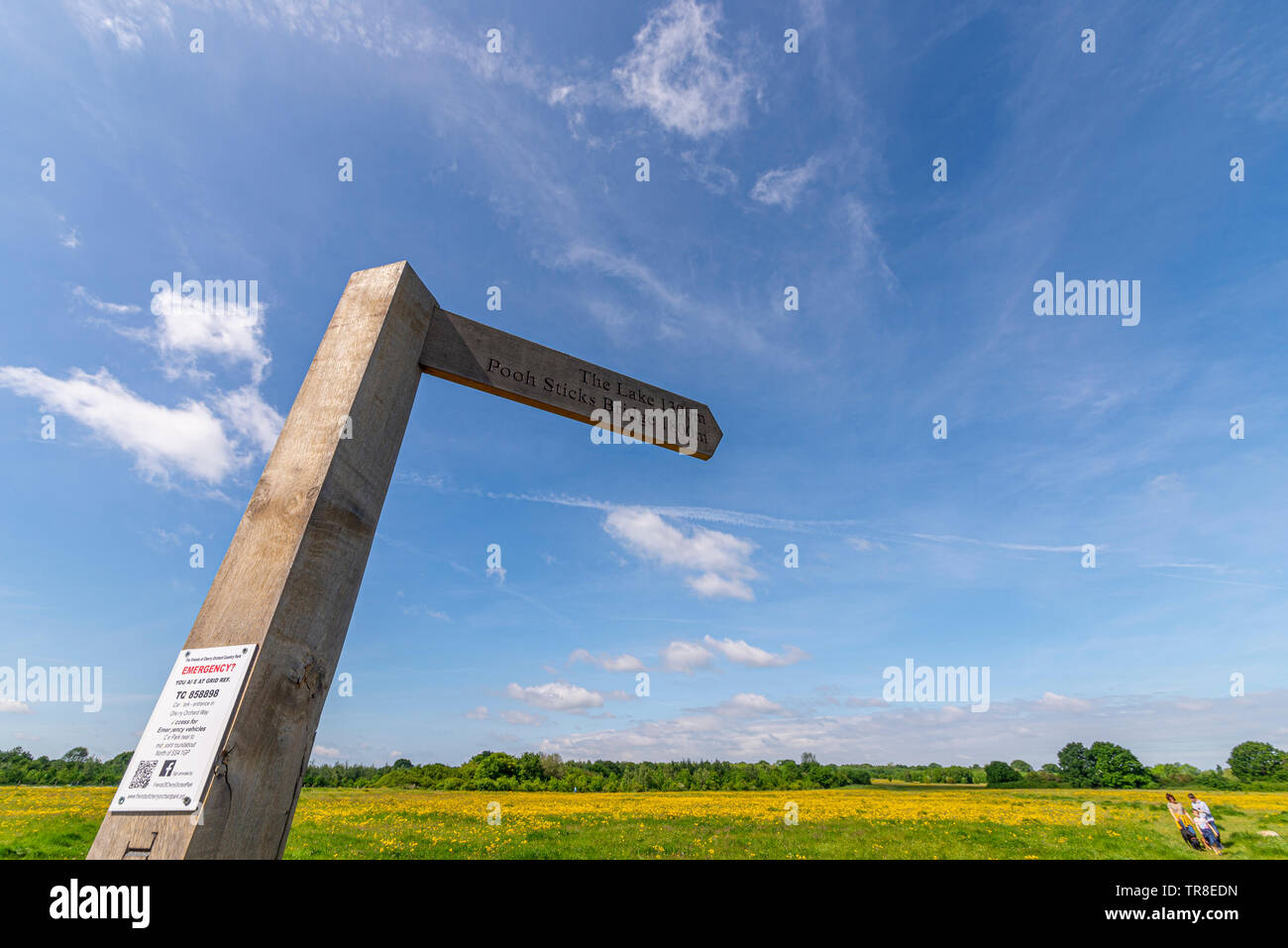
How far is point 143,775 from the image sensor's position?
1.65m

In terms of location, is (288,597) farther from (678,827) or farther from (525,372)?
(678,827)

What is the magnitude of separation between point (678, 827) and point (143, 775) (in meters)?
14.2

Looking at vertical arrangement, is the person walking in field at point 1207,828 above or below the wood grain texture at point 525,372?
below

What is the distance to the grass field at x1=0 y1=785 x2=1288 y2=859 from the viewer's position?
34.0 ft

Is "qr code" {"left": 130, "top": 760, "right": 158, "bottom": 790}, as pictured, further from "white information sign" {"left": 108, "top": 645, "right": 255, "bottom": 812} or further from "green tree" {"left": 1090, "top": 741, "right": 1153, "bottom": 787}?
"green tree" {"left": 1090, "top": 741, "right": 1153, "bottom": 787}

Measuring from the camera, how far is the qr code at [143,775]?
5.35 ft

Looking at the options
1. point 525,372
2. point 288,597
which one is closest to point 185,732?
point 288,597

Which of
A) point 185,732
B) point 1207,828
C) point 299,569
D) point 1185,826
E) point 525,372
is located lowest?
point 1185,826

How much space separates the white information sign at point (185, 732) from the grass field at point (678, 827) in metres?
9.36

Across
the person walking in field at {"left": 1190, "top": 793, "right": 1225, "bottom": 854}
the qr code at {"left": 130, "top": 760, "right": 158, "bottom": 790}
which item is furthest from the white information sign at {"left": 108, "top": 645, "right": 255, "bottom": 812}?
the person walking in field at {"left": 1190, "top": 793, "right": 1225, "bottom": 854}

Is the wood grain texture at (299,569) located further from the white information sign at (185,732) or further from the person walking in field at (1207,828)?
the person walking in field at (1207,828)

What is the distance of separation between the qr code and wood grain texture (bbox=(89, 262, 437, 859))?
80mm

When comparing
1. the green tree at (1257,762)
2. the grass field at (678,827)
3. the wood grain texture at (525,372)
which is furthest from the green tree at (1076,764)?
the wood grain texture at (525,372)
